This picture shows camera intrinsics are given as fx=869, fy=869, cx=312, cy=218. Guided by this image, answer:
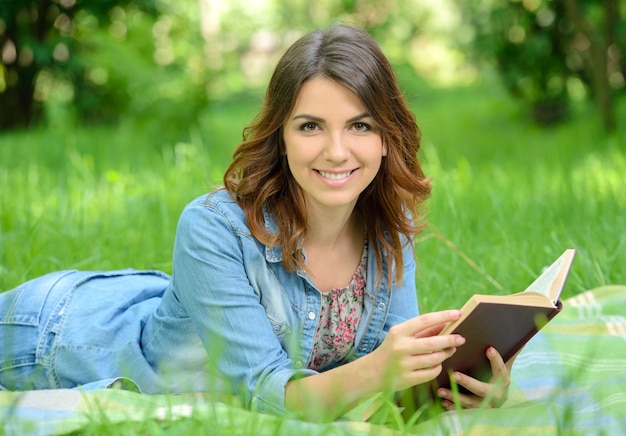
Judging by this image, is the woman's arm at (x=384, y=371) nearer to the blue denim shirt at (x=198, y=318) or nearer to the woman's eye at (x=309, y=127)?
the blue denim shirt at (x=198, y=318)

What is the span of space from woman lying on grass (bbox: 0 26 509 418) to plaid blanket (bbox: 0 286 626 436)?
0.31ft

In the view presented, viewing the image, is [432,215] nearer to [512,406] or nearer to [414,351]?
[512,406]

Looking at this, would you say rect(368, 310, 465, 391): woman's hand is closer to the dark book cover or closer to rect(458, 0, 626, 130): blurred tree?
the dark book cover

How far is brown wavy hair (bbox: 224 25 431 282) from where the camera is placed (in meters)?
2.14

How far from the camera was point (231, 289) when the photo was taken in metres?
2.09

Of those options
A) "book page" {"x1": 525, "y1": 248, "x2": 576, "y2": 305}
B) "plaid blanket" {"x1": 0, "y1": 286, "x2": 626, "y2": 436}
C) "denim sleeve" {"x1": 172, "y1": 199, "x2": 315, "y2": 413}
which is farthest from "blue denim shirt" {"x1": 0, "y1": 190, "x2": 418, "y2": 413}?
"book page" {"x1": 525, "y1": 248, "x2": 576, "y2": 305}

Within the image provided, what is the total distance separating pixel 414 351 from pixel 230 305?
466 mm

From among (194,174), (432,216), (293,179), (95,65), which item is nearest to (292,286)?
(293,179)

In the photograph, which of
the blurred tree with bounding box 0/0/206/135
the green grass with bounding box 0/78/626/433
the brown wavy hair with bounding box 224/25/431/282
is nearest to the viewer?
the brown wavy hair with bounding box 224/25/431/282

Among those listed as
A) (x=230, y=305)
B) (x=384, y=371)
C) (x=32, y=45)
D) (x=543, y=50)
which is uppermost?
(x=543, y=50)

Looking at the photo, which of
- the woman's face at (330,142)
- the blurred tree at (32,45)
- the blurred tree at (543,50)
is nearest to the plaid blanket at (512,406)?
the woman's face at (330,142)

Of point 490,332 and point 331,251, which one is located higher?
point 331,251

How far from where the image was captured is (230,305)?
2.09 metres

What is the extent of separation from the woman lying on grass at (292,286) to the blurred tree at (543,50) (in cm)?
530
